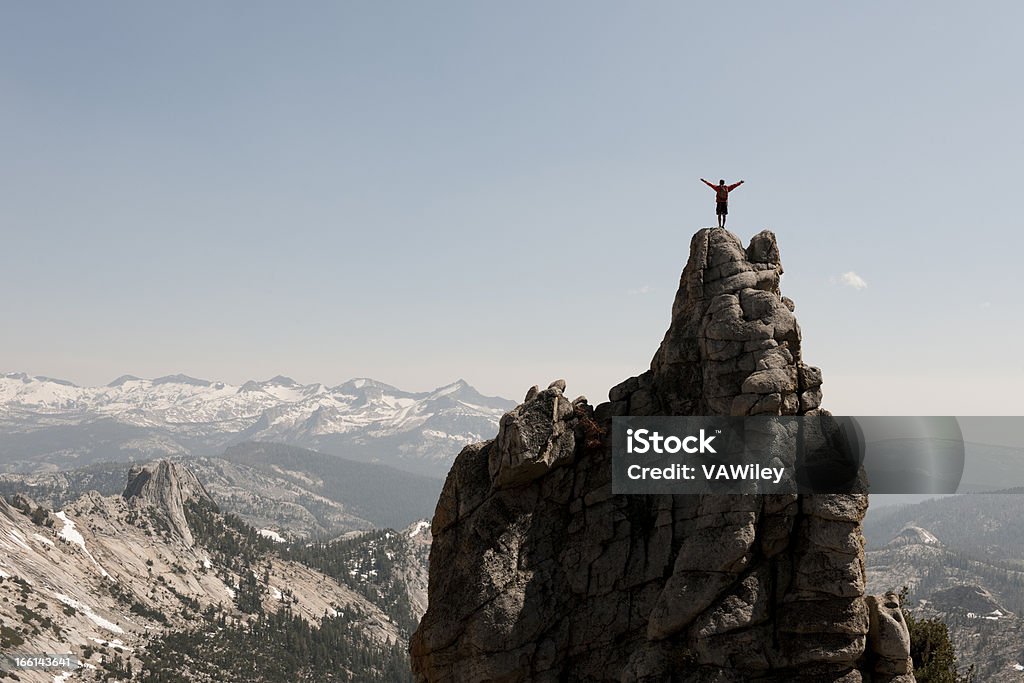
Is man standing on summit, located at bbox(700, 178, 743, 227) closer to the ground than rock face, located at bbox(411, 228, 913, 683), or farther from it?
farther from it

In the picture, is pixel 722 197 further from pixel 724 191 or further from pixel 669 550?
pixel 669 550

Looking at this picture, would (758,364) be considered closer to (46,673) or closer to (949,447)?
(949,447)

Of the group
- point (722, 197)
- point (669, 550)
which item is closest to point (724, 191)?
point (722, 197)

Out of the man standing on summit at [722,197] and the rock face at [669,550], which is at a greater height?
the man standing on summit at [722,197]

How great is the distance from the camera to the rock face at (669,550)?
2872cm

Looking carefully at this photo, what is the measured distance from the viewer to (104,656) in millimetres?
188625

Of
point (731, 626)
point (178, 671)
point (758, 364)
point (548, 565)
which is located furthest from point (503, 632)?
point (178, 671)

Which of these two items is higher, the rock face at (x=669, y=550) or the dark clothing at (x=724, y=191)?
the dark clothing at (x=724, y=191)

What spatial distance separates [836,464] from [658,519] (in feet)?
28.5

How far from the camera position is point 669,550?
32.3m

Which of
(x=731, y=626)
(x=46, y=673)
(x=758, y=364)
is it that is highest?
(x=758, y=364)

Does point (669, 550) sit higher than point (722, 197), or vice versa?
point (722, 197)

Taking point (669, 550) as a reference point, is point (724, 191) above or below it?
above

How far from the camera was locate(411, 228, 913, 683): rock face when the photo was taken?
94.2 feet
